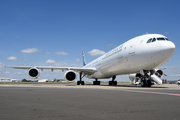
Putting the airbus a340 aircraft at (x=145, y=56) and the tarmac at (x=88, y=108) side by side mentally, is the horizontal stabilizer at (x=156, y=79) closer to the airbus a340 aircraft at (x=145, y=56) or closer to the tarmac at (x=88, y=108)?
the airbus a340 aircraft at (x=145, y=56)

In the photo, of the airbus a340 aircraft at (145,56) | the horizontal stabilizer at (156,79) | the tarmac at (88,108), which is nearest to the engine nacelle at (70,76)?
the airbus a340 aircraft at (145,56)

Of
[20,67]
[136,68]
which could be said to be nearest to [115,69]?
[136,68]

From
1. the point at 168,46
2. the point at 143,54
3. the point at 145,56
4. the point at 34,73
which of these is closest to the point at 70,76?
the point at 34,73

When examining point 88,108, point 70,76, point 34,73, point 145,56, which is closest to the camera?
point 88,108

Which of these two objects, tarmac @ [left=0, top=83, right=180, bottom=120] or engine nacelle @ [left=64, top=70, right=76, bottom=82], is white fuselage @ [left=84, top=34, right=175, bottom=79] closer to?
engine nacelle @ [left=64, top=70, right=76, bottom=82]

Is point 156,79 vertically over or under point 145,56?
under

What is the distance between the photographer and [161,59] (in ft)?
50.8

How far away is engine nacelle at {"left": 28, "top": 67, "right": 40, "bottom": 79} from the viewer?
2352 centimetres

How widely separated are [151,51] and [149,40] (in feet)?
4.16

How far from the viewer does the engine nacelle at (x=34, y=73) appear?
77.2 ft

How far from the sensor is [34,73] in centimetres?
2381

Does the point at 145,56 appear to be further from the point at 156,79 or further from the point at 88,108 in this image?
the point at 88,108

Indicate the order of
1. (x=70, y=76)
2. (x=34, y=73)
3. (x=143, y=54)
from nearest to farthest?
(x=143, y=54) < (x=34, y=73) < (x=70, y=76)

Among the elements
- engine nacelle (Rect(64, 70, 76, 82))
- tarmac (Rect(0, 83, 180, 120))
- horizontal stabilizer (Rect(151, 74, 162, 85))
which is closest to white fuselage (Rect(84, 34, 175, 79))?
horizontal stabilizer (Rect(151, 74, 162, 85))
